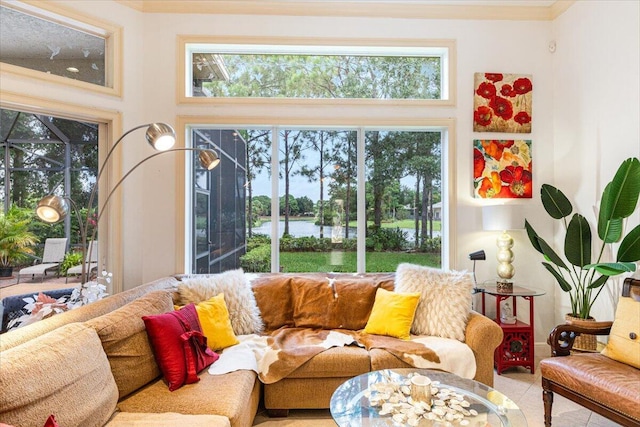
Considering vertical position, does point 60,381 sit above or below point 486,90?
below

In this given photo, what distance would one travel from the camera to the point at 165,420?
1.56m

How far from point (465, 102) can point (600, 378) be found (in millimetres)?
2562

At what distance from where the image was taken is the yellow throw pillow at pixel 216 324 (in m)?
2.34

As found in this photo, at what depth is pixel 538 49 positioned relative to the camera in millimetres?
3424

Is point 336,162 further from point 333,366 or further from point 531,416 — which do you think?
point 531,416

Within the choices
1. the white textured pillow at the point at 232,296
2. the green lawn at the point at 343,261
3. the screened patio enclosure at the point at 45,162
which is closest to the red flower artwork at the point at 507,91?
the green lawn at the point at 343,261

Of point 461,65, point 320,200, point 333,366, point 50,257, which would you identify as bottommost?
point 333,366

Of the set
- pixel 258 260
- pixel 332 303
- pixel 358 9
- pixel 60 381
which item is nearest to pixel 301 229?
pixel 258 260

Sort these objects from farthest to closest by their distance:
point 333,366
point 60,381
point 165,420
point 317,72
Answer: point 317,72 < point 333,366 < point 165,420 < point 60,381

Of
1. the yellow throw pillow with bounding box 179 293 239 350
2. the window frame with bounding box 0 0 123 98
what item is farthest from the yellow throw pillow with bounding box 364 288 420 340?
the window frame with bounding box 0 0 123 98

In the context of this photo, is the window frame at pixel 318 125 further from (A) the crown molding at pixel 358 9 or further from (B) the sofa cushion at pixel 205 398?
(B) the sofa cushion at pixel 205 398

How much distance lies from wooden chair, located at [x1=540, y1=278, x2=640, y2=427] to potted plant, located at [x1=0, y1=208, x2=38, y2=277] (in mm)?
3920

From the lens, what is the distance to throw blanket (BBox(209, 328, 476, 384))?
2.20 m

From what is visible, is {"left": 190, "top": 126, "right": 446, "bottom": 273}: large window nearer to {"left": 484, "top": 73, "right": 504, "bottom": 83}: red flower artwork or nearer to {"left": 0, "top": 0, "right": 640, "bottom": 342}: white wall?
{"left": 0, "top": 0, "right": 640, "bottom": 342}: white wall
